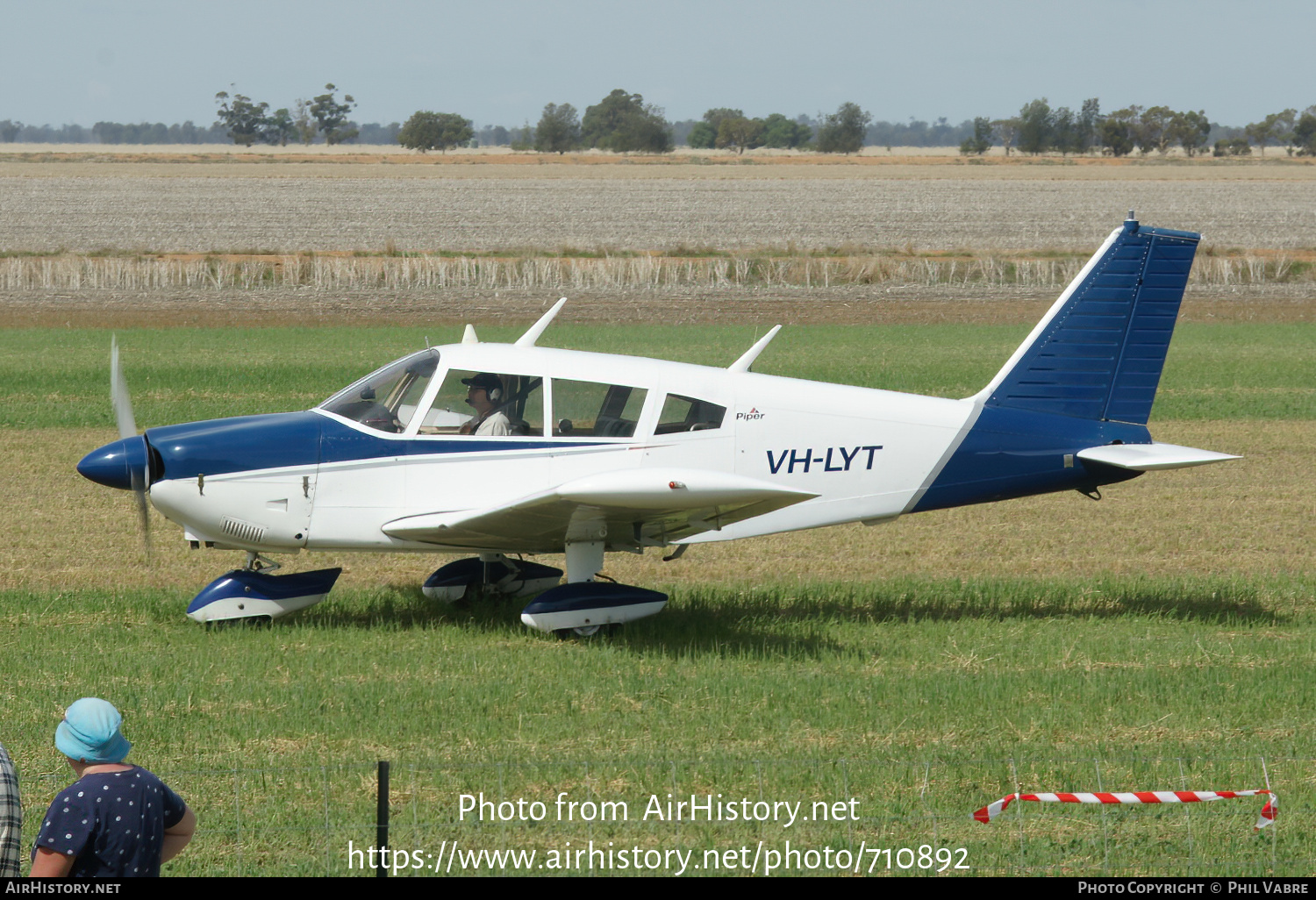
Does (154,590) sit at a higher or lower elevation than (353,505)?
lower

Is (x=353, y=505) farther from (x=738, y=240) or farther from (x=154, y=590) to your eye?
(x=738, y=240)

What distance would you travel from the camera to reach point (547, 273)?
41.2 meters

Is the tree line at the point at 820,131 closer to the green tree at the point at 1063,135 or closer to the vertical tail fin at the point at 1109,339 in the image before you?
the green tree at the point at 1063,135

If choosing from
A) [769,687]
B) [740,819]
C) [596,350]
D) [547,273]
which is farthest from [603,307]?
[740,819]

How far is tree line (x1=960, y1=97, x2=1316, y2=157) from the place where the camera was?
15500 cm

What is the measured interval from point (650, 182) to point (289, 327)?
65.7 meters

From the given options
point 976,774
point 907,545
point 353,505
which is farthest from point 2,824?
point 907,545

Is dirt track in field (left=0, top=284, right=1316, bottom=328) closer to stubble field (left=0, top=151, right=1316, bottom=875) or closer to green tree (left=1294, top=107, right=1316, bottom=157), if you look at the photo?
stubble field (left=0, top=151, right=1316, bottom=875)

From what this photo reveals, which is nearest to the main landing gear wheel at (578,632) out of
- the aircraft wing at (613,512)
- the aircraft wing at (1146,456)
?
the aircraft wing at (613,512)

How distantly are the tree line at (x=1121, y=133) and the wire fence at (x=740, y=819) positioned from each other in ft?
528

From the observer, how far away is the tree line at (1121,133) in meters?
155

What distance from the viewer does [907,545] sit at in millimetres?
13406

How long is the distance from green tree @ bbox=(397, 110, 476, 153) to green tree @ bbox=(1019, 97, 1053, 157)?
7061 centimetres


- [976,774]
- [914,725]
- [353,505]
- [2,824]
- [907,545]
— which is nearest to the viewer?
[2,824]
